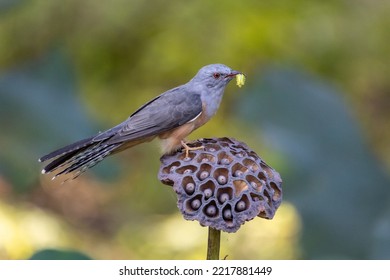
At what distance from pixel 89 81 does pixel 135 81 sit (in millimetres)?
223

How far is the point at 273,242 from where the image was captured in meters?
2.80

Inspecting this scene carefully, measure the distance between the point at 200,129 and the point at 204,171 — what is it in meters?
1.87

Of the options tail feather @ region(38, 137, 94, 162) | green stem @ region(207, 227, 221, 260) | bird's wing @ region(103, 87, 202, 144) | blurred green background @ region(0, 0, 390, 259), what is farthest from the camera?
blurred green background @ region(0, 0, 390, 259)

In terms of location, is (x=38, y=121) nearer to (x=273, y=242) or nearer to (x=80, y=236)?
(x=80, y=236)

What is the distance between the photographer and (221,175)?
4.81ft

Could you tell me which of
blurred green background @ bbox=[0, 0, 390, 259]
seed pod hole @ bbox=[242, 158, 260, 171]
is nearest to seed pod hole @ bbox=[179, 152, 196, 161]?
seed pod hole @ bbox=[242, 158, 260, 171]

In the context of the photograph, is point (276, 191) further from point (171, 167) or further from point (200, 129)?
point (200, 129)

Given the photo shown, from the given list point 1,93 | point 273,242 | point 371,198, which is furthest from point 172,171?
point 273,242

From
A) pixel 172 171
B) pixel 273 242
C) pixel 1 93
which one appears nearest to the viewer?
pixel 172 171

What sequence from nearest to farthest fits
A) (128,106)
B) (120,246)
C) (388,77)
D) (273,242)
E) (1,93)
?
(1,93) < (273,242) < (120,246) < (128,106) < (388,77)

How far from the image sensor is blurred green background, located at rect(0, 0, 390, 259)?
7.77 feet

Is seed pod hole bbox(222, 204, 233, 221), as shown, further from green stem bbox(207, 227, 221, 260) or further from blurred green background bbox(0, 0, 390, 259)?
blurred green background bbox(0, 0, 390, 259)

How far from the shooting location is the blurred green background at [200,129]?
2367 mm

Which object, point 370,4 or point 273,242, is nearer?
point 273,242
